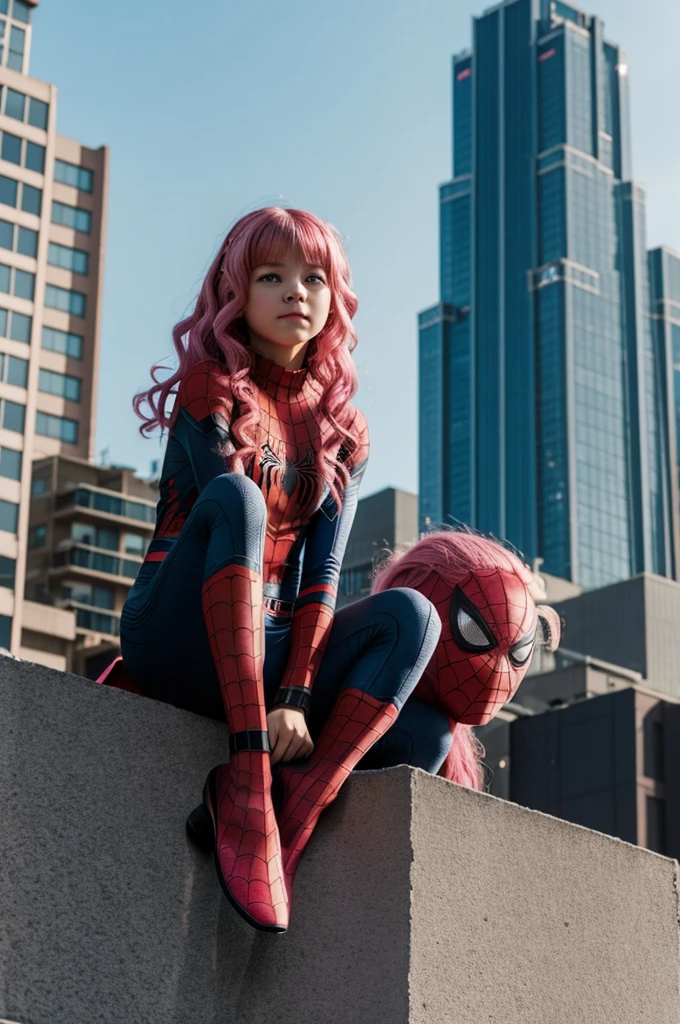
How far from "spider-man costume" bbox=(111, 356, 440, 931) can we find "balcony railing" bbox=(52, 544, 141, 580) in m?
62.3

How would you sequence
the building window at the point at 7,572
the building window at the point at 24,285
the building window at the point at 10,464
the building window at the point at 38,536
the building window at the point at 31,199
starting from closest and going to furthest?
the building window at the point at 7,572
the building window at the point at 10,464
the building window at the point at 24,285
the building window at the point at 31,199
the building window at the point at 38,536

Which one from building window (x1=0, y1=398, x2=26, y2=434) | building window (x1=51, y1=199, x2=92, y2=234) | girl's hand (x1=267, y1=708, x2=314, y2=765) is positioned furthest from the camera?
building window (x1=51, y1=199, x2=92, y2=234)

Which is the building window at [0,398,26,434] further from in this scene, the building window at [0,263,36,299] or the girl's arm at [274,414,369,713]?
the girl's arm at [274,414,369,713]

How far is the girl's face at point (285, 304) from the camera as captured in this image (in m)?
5.25

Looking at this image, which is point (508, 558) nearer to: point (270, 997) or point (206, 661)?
point (206, 661)

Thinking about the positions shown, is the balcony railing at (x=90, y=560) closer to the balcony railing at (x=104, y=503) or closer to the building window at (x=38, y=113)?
the balcony railing at (x=104, y=503)

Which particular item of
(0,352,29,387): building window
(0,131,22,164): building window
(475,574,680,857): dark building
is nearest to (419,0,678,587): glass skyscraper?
(0,131,22,164): building window

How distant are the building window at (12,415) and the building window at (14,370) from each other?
32.4 inches

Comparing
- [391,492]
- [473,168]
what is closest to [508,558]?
[391,492]

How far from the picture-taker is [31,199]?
63562 millimetres

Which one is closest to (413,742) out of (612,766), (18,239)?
(612,766)

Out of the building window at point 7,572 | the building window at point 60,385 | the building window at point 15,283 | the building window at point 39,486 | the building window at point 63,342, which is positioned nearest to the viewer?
the building window at point 7,572

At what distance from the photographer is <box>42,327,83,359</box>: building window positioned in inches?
2753

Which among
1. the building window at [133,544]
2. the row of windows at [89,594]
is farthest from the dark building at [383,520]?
the row of windows at [89,594]
